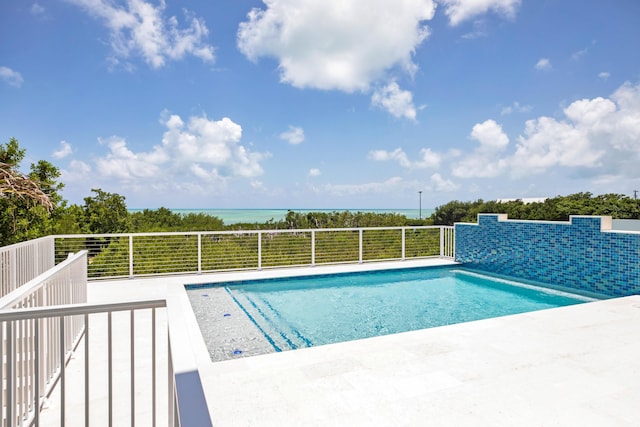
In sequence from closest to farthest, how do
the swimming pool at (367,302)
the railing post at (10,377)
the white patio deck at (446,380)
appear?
the railing post at (10,377) < the white patio deck at (446,380) < the swimming pool at (367,302)

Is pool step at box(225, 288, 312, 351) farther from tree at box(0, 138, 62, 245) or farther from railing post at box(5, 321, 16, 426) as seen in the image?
tree at box(0, 138, 62, 245)

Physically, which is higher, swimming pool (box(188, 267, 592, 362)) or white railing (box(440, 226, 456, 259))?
white railing (box(440, 226, 456, 259))

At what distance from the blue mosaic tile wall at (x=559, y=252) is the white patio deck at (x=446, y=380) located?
294 centimetres

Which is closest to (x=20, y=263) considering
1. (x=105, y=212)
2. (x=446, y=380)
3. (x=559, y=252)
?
(x=446, y=380)

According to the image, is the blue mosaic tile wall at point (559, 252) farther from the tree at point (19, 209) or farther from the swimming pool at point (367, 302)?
the tree at point (19, 209)

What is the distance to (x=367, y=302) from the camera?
674cm

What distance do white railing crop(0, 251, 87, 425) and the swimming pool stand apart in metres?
2.05

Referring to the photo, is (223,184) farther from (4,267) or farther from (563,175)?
(563,175)

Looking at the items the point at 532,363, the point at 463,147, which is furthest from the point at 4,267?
the point at 463,147

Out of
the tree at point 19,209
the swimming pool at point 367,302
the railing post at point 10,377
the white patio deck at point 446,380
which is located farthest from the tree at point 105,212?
the railing post at point 10,377

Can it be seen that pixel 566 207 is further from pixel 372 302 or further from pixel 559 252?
pixel 372 302

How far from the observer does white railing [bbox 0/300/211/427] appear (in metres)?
1.37

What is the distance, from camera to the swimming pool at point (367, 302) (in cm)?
538

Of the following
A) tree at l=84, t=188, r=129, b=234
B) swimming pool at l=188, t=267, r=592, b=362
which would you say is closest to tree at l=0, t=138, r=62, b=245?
swimming pool at l=188, t=267, r=592, b=362
